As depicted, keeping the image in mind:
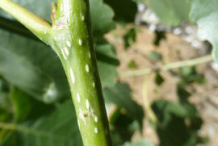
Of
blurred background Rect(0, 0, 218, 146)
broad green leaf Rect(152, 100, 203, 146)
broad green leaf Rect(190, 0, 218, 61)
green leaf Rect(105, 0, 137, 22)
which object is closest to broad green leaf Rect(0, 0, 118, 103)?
blurred background Rect(0, 0, 218, 146)

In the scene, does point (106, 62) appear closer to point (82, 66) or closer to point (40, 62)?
point (40, 62)

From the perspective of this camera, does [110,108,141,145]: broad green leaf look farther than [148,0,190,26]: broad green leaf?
Yes

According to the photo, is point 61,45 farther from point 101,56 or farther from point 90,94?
point 101,56

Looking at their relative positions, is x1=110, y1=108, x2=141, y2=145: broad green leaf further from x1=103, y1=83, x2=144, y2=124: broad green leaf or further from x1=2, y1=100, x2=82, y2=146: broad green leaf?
x1=2, y1=100, x2=82, y2=146: broad green leaf

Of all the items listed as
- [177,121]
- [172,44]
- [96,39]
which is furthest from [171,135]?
[172,44]

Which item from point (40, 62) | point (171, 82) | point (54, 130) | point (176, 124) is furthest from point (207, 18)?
point (171, 82)

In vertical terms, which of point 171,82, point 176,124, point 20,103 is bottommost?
point 176,124

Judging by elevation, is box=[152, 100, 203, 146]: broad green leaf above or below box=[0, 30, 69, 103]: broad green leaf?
below
